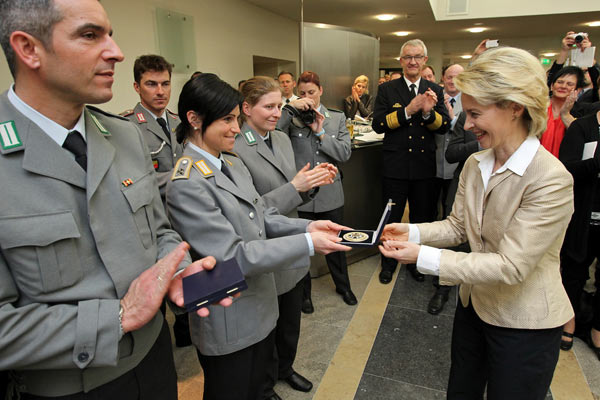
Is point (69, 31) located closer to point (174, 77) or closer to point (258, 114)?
point (258, 114)

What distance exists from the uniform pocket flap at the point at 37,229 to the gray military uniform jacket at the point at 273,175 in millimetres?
1139

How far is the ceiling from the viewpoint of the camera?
25.2ft

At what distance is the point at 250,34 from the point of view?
7.59m

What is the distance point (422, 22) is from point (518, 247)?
9855 mm

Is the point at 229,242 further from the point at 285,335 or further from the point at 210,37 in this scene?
the point at 210,37

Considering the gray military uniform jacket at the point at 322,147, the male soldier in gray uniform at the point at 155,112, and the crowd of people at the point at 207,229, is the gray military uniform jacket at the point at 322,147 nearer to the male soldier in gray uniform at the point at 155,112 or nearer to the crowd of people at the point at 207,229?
the crowd of people at the point at 207,229

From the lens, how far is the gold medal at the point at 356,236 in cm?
146

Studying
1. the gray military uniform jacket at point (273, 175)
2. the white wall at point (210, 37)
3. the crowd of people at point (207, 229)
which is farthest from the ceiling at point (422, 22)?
the crowd of people at point (207, 229)

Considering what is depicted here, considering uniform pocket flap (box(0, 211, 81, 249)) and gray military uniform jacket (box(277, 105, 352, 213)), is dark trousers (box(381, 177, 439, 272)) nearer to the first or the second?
gray military uniform jacket (box(277, 105, 352, 213))

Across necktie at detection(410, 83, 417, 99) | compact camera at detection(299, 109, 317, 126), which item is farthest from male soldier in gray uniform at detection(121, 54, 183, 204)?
necktie at detection(410, 83, 417, 99)

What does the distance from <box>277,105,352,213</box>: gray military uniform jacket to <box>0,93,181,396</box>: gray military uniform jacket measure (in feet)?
6.65

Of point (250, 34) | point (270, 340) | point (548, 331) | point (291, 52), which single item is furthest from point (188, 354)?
point (291, 52)

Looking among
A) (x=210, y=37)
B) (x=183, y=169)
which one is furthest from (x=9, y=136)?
(x=210, y=37)

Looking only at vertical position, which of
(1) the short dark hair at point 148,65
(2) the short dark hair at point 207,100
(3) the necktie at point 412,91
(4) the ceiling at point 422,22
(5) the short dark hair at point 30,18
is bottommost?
(2) the short dark hair at point 207,100
